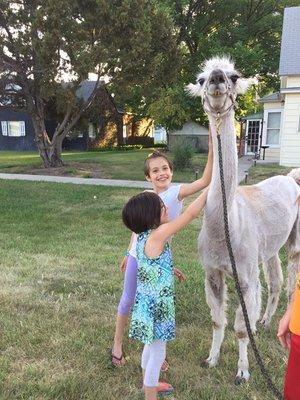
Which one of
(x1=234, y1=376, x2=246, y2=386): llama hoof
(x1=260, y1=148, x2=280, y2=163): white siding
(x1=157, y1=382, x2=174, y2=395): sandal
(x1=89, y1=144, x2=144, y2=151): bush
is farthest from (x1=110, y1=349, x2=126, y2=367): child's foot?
(x1=89, y1=144, x2=144, y2=151): bush

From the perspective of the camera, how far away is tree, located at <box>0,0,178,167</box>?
1412 cm

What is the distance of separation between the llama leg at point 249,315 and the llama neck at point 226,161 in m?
0.73

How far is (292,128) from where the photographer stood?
18750 mm

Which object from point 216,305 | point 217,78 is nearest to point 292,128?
point 216,305

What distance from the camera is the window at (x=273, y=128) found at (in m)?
23.9

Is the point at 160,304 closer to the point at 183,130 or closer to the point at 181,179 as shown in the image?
the point at 181,179

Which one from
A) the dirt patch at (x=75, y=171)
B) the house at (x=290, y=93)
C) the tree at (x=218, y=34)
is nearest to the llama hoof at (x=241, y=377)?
the dirt patch at (x=75, y=171)

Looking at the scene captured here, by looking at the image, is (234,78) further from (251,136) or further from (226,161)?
(251,136)

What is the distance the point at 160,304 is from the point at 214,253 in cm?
62

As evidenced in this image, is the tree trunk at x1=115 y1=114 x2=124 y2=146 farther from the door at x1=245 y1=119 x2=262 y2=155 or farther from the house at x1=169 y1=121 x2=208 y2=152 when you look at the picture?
the door at x1=245 y1=119 x2=262 y2=155

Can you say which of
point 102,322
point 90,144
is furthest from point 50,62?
point 90,144

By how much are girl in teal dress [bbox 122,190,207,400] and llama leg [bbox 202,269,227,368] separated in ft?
2.26

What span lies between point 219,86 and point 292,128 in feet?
56.6

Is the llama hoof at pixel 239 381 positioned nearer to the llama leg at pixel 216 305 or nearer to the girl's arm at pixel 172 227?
the llama leg at pixel 216 305
